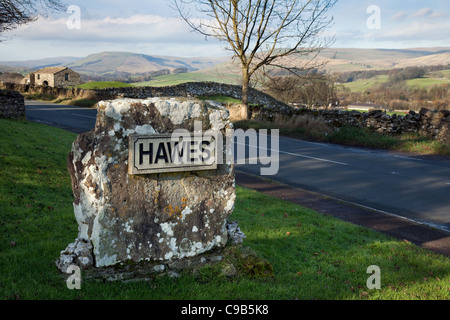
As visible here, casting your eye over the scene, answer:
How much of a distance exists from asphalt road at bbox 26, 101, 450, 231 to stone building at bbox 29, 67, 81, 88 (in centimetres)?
5690

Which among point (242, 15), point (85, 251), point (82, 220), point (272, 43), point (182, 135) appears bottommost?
point (85, 251)

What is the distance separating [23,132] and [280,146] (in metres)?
10.6

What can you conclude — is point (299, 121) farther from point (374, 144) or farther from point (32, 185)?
point (32, 185)

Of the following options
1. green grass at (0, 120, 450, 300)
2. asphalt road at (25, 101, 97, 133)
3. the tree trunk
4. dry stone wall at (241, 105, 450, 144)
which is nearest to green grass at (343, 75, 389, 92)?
the tree trunk

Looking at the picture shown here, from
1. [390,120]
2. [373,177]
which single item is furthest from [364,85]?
[373,177]

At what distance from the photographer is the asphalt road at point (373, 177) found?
9.23 metres

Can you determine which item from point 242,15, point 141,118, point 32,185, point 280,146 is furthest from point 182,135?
point 242,15

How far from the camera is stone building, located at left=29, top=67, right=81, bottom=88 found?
64.4 metres

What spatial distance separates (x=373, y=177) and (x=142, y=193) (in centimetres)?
962

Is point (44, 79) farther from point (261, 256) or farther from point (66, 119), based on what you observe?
point (261, 256)

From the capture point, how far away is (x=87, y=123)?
2270 cm

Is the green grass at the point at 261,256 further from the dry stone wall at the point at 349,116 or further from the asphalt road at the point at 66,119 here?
the dry stone wall at the point at 349,116

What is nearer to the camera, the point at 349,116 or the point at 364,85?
the point at 349,116

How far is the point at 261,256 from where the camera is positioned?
5.27 meters
